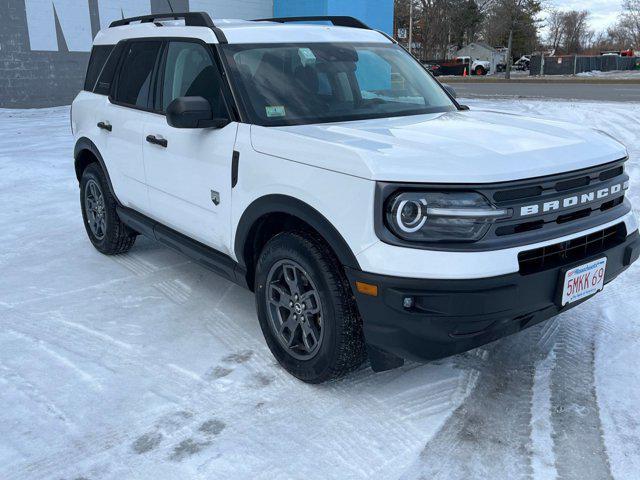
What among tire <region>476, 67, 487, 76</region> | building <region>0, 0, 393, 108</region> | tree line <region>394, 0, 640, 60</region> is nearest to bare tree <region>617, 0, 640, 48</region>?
tree line <region>394, 0, 640, 60</region>

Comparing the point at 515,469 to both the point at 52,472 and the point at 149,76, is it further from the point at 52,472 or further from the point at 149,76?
the point at 149,76

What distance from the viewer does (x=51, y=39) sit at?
57.2ft

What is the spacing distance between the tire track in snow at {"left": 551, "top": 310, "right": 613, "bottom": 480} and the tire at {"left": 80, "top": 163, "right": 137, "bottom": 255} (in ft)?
11.5

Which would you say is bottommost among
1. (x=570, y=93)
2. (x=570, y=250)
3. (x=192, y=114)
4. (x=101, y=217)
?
(x=101, y=217)

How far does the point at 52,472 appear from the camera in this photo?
263 cm

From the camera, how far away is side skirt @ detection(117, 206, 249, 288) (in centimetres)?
372

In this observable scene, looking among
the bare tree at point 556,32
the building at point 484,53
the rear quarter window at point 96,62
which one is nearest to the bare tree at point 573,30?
the bare tree at point 556,32

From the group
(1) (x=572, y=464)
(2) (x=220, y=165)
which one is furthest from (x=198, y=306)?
(1) (x=572, y=464)

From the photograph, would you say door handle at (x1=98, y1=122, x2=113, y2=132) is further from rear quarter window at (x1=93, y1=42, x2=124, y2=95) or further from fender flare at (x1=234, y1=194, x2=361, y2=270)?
fender flare at (x1=234, y1=194, x2=361, y2=270)

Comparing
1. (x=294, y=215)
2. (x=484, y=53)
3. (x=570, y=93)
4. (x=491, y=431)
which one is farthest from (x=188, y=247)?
(x=484, y=53)

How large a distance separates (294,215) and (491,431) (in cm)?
135

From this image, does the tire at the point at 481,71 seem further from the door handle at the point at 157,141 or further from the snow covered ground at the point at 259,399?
the door handle at the point at 157,141

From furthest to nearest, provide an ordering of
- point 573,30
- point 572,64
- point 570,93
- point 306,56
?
point 573,30
point 572,64
point 570,93
point 306,56

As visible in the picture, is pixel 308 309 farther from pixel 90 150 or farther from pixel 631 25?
pixel 631 25
